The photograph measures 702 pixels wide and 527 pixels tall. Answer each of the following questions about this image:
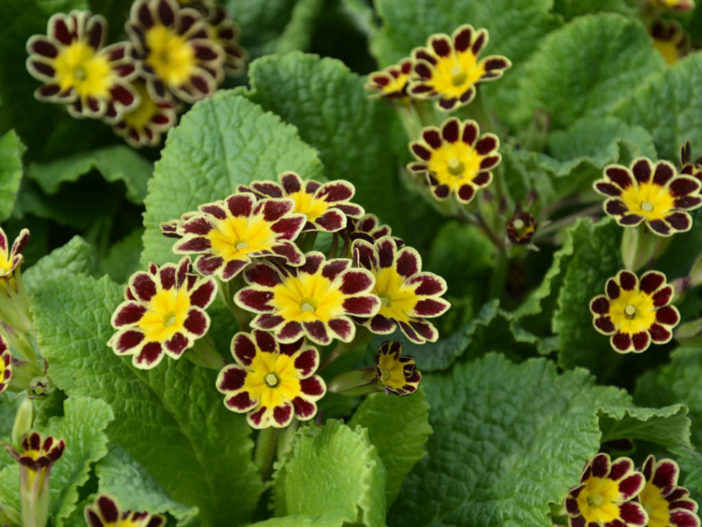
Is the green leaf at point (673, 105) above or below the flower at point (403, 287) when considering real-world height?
above

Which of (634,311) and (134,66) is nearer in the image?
(634,311)

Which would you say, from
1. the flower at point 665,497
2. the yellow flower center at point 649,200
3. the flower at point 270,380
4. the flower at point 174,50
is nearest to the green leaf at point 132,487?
the flower at point 270,380

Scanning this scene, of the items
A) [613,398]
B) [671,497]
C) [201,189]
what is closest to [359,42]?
[201,189]

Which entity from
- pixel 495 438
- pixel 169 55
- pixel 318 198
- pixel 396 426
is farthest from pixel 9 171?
pixel 495 438

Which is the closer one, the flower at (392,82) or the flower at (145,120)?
the flower at (392,82)

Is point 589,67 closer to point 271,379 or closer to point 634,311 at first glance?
point 634,311

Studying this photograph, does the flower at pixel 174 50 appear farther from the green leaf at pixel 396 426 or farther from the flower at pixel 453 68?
the green leaf at pixel 396 426
